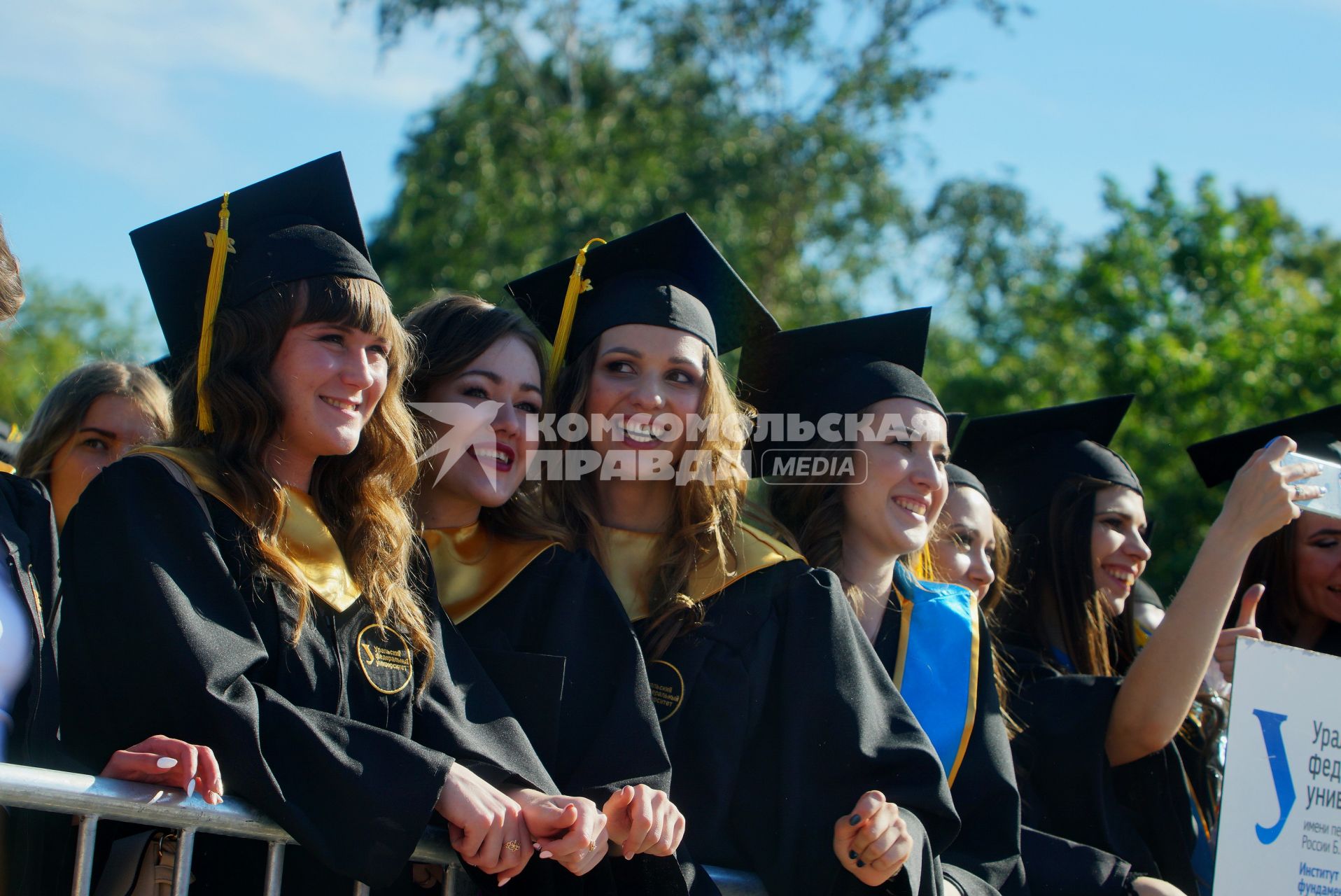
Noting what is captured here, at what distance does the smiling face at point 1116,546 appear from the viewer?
430 cm

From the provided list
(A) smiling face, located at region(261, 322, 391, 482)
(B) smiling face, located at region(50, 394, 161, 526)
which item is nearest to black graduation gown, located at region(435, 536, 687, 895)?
(A) smiling face, located at region(261, 322, 391, 482)

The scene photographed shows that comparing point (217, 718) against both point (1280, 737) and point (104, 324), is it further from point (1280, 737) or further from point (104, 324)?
point (104, 324)

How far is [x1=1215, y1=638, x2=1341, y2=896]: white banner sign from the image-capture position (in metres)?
2.98

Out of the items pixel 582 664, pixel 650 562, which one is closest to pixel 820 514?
pixel 650 562

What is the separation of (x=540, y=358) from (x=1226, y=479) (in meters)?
2.68

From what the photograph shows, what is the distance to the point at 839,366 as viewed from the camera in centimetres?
377

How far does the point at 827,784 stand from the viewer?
2844 mm

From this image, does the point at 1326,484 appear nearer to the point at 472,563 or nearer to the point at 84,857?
the point at 472,563

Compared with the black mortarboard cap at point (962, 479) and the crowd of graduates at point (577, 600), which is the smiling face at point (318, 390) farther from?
the black mortarboard cap at point (962, 479)

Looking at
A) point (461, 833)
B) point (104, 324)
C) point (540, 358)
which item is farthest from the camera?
point (104, 324)

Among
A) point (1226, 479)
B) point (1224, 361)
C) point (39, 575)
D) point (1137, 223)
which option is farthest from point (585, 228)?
point (39, 575)

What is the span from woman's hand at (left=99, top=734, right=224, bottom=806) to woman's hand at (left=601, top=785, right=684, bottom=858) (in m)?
0.78

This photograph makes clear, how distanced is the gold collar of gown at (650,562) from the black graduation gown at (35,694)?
131cm

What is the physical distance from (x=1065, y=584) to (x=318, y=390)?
8.87ft
